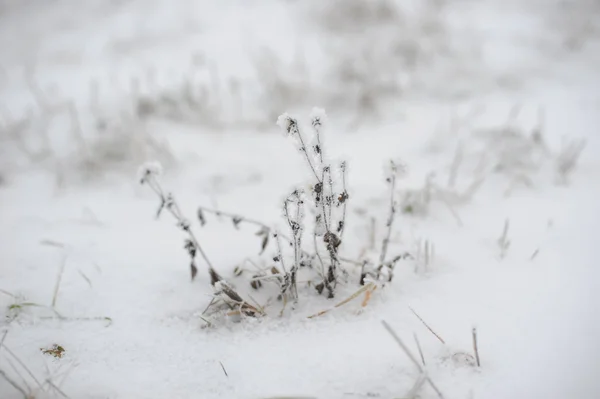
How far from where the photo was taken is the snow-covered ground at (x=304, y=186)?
106 centimetres

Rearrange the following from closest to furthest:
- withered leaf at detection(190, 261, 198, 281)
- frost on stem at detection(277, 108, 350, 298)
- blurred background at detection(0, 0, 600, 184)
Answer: frost on stem at detection(277, 108, 350, 298)
withered leaf at detection(190, 261, 198, 281)
blurred background at detection(0, 0, 600, 184)

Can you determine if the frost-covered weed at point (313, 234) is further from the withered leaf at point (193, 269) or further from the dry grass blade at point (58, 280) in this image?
the dry grass blade at point (58, 280)

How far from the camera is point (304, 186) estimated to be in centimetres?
115

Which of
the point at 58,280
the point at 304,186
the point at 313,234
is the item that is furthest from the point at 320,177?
the point at 58,280

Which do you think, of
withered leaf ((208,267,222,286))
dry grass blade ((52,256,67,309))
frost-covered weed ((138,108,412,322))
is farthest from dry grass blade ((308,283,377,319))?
dry grass blade ((52,256,67,309))

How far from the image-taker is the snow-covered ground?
106 centimetres

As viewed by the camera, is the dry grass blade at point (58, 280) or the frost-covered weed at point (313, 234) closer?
the frost-covered weed at point (313, 234)

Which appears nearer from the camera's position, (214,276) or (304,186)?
(304,186)

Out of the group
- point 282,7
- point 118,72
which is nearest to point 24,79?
point 118,72

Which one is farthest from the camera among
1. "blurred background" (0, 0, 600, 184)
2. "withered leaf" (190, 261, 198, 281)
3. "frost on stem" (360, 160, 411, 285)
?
"blurred background" (0, 0, 600, 184)

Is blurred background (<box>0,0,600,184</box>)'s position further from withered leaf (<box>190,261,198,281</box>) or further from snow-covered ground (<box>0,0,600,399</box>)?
withered leaf (<box>190,261,198,281</box>)

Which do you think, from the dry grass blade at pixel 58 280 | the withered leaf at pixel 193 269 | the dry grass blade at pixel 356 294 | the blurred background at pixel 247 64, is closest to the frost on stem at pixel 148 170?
the withered leaf at pixel 193 269

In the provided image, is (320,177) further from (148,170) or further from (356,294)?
(148,170)

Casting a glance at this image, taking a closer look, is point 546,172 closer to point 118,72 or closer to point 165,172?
point 165,172
